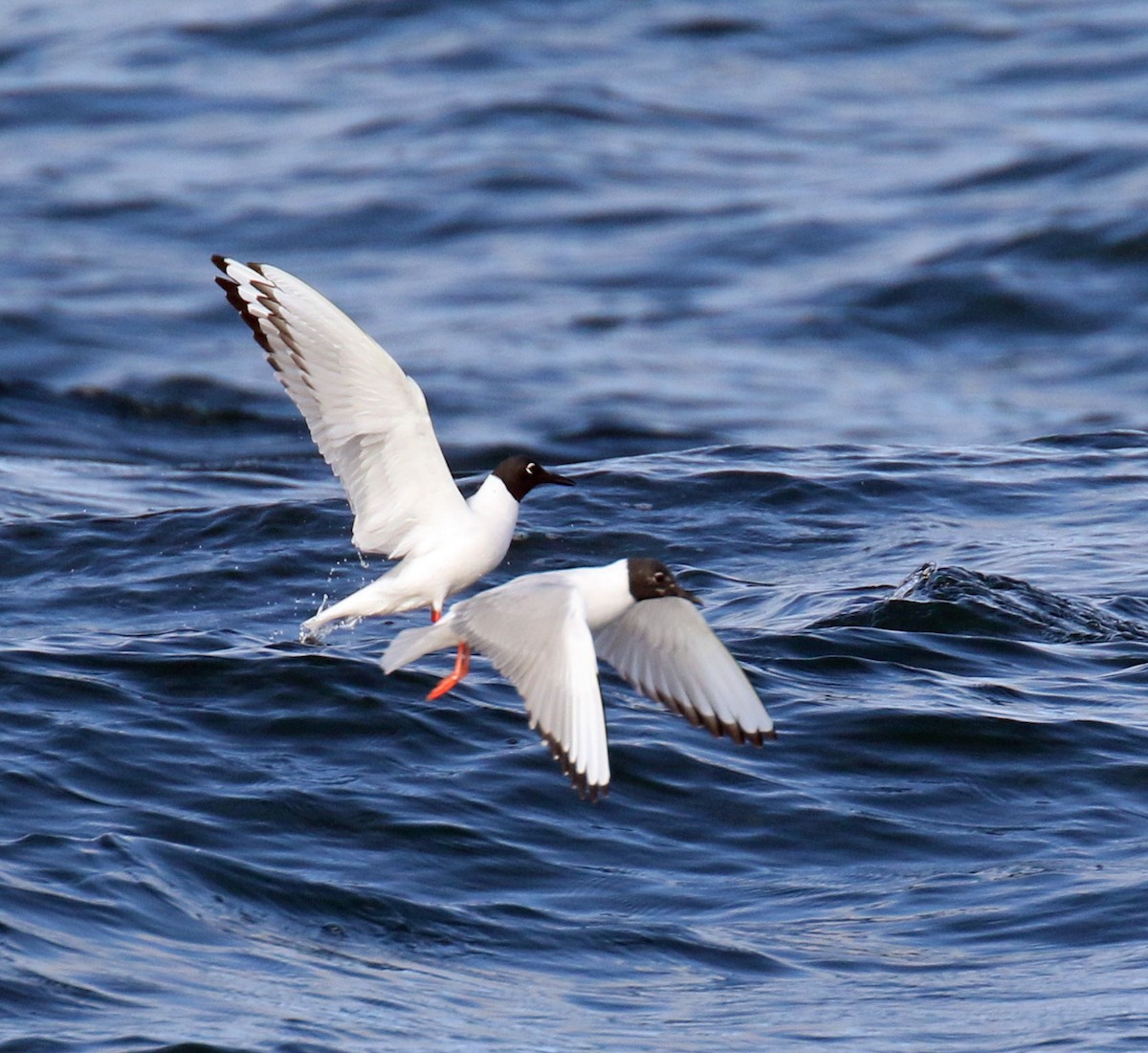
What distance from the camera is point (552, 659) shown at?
6230 mm

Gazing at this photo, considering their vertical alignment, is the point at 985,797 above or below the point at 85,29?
below

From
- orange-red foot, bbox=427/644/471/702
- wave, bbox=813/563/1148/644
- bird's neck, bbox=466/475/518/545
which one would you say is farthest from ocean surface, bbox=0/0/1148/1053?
bird's neck, bbox=466/475/518/545

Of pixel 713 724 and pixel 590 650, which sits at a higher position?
pixel 590 650

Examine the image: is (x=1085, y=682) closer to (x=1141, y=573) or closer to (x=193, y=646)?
(x=1141, y=573)

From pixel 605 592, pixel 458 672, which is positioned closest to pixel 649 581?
pixel 605 592

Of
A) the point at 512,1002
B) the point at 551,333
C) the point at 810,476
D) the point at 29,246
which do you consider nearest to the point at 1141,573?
the point at 810,476

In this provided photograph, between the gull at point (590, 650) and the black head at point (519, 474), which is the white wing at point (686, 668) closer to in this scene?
the gull at point (590, 650)

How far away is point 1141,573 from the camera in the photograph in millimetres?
10727

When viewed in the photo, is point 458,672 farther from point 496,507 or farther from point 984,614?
point 984,614

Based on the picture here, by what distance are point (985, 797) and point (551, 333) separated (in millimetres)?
11878

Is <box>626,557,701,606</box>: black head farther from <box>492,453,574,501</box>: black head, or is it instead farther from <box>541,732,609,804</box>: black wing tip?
<box>492,453,574,501</box>: black head

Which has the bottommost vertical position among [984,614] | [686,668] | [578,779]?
[984,614]

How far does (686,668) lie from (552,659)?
0.85m

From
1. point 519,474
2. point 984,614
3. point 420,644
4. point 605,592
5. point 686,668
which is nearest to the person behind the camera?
point 605,592
